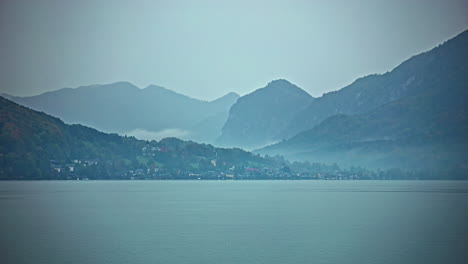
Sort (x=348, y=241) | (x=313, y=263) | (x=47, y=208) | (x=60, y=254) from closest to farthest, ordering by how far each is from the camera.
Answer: (x=313, y=263)
(x=60, y=254)
(x=348, y=241)
(x=47, y=208)

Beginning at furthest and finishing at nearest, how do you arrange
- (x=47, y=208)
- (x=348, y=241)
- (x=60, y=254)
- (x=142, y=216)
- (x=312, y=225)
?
Result: 1. (x=47, y=208)
2. (x=142, y=216)
3. (x=312, y=225)
4. (x=348, y=241)
5. (x=60, y=254)

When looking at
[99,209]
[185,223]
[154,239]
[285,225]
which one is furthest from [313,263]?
[99,209]

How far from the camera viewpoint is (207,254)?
53.8 meters

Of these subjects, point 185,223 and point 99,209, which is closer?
point 185,223

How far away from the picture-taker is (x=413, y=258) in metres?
51.6

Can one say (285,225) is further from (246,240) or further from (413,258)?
(413,258)

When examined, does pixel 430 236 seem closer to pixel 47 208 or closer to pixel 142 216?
pixel 142 216

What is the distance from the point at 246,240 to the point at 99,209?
47636 mm

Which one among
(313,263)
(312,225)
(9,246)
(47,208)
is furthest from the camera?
(47,208)

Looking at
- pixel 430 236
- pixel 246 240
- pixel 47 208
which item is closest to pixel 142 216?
pixel 47 208

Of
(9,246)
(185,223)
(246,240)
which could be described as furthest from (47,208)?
(246,240)

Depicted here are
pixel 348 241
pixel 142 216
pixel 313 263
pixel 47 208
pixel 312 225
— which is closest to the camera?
pixel 313 263

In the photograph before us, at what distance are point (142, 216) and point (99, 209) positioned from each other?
52.4ft

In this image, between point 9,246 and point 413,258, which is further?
point 9,246
